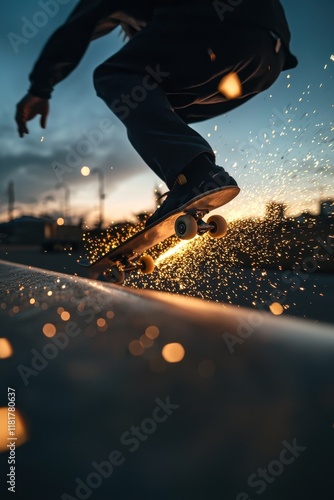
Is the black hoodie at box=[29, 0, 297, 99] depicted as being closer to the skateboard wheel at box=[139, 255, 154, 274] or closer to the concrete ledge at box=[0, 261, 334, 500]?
the skateboard wheel at box=[139, 255, 154, 274]

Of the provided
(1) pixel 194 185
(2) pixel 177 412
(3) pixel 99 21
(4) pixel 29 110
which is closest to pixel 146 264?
(1) pixel 194 185

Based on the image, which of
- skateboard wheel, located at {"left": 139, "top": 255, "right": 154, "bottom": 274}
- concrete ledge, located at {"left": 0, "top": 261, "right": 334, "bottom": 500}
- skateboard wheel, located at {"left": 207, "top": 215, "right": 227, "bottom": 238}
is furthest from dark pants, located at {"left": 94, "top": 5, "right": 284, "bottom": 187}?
concrete ledge, located at {"left": 0, "top": 261, "right": 334, "bottom": 500}

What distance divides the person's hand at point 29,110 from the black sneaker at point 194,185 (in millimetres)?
735

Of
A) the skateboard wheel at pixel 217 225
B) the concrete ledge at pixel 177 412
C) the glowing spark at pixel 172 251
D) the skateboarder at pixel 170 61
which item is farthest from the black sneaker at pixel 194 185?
the concrete ledge at pixel 177 412

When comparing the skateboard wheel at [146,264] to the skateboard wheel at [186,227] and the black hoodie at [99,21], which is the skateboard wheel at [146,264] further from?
the black hoodie at [99,21]

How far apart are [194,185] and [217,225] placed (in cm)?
36

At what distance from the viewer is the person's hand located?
1.62 metres

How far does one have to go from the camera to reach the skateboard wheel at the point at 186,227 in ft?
4.59

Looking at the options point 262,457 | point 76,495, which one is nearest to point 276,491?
point 262,457

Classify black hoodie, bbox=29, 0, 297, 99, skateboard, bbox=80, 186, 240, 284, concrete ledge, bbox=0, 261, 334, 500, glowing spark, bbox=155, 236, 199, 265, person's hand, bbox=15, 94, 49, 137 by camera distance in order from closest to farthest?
1. concrete ledge, bbox=0, 261, 334, 500
2. black hoodie, bbox=29, 0, 297, 99
3. skateboard, bbox=80, 186, 240, 284
4. person's hand, bbox=15, 94, 49, 137
5. glowing spark, bbox=155, 236, 199, 265

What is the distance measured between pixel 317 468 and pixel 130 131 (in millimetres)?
1316

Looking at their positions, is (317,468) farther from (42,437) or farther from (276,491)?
(42,437)

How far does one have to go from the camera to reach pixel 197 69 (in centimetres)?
A: 132

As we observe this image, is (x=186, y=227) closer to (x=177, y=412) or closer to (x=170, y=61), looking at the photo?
(x=170, y=61)
